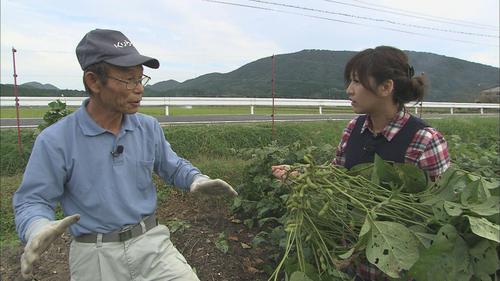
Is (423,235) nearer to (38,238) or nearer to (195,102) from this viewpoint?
(38,238)

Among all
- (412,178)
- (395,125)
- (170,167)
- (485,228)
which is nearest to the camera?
(485,228)

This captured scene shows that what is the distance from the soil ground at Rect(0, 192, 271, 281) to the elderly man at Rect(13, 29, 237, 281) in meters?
1.44

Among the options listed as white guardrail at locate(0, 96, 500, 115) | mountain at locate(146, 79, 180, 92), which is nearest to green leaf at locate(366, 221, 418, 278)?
white guardrail at locate(0, 96, 500, 115)

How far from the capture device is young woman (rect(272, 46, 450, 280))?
1.99 meters

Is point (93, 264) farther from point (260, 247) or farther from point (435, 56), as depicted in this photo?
point (435, 56)

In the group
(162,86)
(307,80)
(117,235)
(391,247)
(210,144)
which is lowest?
(210,144)

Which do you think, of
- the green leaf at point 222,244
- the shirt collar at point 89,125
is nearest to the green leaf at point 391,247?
the shirt collar at point 89,125

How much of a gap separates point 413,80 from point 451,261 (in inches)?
38.3

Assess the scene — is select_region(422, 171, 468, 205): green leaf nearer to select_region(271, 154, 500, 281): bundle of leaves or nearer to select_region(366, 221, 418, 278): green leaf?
select_region(271, 154, 500, 281): bundle of leaves

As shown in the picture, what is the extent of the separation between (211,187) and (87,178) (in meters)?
0.52

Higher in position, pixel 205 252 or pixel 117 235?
pixel 117 235

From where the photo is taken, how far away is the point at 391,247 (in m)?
1.44

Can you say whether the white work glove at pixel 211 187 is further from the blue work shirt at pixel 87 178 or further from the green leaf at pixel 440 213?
the green leaf at pixel 440 213

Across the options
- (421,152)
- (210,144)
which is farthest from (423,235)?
(210,144)
